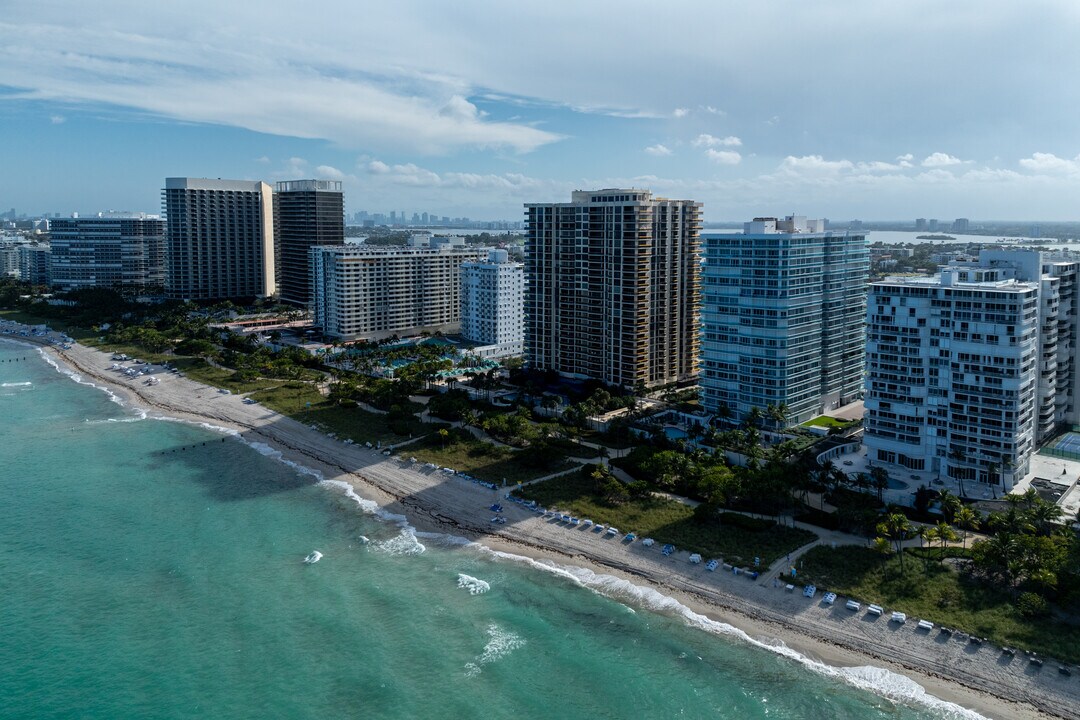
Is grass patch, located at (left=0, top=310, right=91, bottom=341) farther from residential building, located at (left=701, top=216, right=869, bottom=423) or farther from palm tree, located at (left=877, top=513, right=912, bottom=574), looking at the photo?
palm tree, located at (left=877, top=513, right=912, bottom=574)

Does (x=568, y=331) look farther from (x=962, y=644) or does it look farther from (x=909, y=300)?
(x=962, y=644)

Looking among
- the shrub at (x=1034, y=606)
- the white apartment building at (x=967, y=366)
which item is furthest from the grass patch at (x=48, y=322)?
the shrub at (x=1034, y=606)

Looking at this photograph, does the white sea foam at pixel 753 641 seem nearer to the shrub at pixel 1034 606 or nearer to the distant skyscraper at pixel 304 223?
the shrub at pixel 1034 606

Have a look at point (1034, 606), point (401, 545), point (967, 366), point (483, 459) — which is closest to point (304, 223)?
point (483, 459)

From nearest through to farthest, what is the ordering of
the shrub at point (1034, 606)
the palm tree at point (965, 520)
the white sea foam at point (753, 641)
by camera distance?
the white sea foam at point (753, 641) → the shrub at point (1034, 606) → the palm tree at point (965, 520)

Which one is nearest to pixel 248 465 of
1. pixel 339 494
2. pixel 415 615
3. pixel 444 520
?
pixel 339 494

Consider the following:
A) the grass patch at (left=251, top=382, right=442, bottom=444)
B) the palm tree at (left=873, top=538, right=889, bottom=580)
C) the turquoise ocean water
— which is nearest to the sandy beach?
the turquoise ocean water

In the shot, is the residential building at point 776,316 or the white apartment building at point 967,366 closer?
the white apartment building at point 967,366
